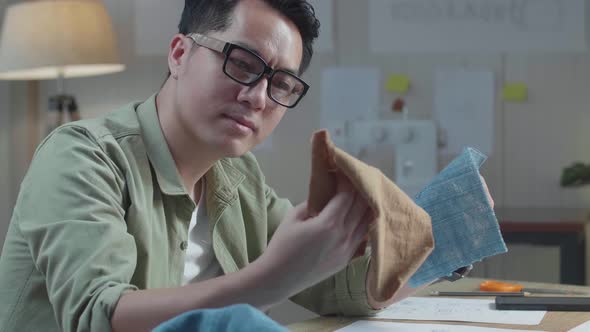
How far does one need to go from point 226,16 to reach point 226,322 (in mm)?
807

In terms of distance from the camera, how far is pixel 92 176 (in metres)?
1.15

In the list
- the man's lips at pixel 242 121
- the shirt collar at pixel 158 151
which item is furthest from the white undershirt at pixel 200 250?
the man's lips at pixel 242 121

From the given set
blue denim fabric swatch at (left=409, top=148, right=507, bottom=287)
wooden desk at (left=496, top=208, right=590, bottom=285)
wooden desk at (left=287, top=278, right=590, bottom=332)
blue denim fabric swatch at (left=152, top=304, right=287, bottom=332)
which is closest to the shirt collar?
wooden desk at (left=287, top=278, right=590, bottom=332)

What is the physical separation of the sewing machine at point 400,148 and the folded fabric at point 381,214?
2.30m

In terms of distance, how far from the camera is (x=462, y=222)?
1143mm

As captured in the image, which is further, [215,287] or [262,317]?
[215,287]

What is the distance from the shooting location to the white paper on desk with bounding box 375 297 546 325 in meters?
1.26

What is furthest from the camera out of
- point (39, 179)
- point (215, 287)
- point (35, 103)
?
point (35, 103)

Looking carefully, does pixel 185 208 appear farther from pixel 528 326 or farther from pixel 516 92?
pixel 516 92

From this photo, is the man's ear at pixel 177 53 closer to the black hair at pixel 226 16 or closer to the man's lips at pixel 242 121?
the black hair at pixel 226 16

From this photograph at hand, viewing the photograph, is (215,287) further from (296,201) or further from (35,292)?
(296,201)

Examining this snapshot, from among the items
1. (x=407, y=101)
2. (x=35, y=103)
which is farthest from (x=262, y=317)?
(x=35, y=103)

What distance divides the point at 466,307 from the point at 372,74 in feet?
7.08

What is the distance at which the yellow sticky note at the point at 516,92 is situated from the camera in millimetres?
3326
